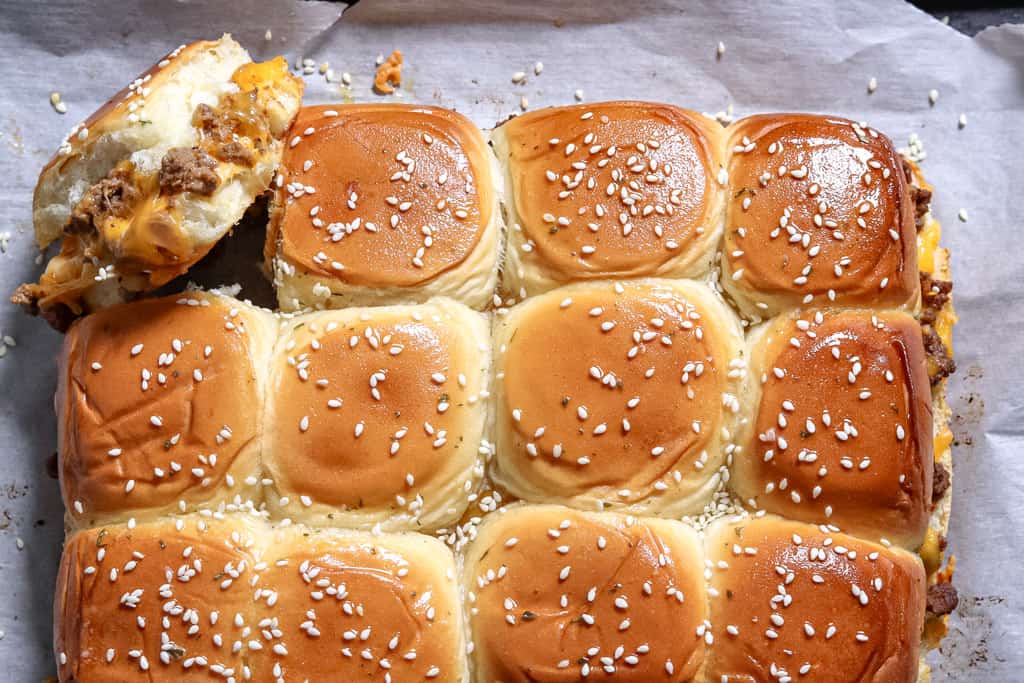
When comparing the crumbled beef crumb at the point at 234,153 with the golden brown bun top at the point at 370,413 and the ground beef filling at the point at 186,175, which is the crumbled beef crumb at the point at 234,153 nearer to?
the ground beef filling at the point at 186,175

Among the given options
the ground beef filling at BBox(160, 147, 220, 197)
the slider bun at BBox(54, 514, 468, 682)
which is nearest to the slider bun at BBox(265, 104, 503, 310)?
the ground beef filling at BBox(160, 147, 220, 197)

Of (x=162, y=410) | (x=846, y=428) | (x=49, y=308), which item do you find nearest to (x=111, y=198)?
(x=49, y=308)

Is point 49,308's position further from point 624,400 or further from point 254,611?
point 624,400

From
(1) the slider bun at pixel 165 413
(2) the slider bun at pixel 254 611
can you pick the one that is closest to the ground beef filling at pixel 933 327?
(2) the slider bun at pixel 254 611

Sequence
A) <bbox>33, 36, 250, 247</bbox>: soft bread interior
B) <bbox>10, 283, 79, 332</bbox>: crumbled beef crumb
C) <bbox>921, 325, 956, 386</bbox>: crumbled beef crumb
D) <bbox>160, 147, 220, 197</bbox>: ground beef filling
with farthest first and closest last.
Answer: <bbox>921, 325, 956, 386</bbox>: crumbled beef crumb < <bbox>10, 283, 79, 332</bbox>: crumbled beef crumb < <bbox>33, 36, 250, 247</bbox>: soft bread interior < <bbox>160, 147, 220, 197</bbox>: ground beef filling

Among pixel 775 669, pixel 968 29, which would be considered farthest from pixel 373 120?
pixel 968 29

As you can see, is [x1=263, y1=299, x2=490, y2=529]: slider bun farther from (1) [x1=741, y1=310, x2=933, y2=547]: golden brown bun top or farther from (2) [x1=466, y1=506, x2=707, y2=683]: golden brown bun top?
(1) [x1=741, y1=310, x2=933, y2=547]: golden brown bun top

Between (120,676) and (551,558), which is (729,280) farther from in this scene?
(120,676)
